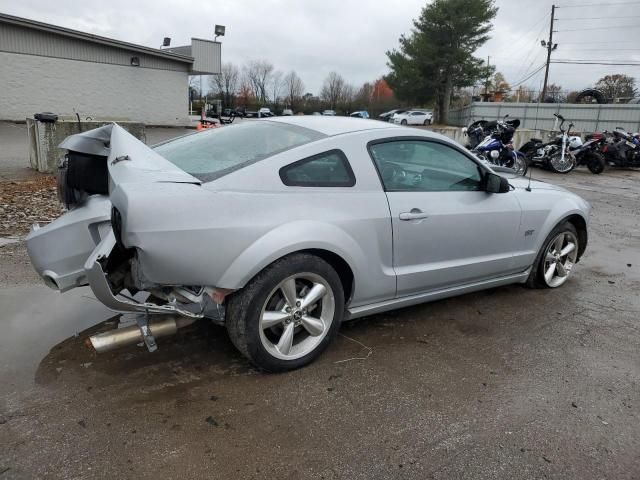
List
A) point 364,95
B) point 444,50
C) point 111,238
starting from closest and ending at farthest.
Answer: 1. point 111,238
2. point 444,50
3. point 364,95

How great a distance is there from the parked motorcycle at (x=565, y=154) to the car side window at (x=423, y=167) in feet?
39.9

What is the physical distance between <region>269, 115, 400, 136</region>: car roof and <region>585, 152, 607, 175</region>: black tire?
13.7 m

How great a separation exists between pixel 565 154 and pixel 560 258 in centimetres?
1128

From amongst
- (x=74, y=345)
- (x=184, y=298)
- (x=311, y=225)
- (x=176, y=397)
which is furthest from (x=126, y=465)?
(x=311, y=225)

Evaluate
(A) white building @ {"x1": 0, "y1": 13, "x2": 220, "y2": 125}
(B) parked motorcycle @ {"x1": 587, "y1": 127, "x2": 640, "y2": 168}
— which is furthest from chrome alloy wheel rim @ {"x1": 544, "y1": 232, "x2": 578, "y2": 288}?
(A) white building @ {"x1": 0, "y1": 13, "x2": 220, "y2": 125}

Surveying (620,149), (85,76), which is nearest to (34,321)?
(620,149)

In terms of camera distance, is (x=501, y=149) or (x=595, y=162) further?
(x=595, y=162)

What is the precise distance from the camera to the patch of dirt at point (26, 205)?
19.7ft

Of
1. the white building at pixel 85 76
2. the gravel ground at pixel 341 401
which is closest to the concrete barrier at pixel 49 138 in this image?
the gravel ground at pixel 341 401

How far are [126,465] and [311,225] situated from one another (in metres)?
1.52

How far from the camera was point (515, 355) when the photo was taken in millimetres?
3479

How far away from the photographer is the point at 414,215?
11.2ft

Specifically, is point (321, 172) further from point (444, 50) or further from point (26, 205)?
point (444, 50)

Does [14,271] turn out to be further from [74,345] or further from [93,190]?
[93,190]
